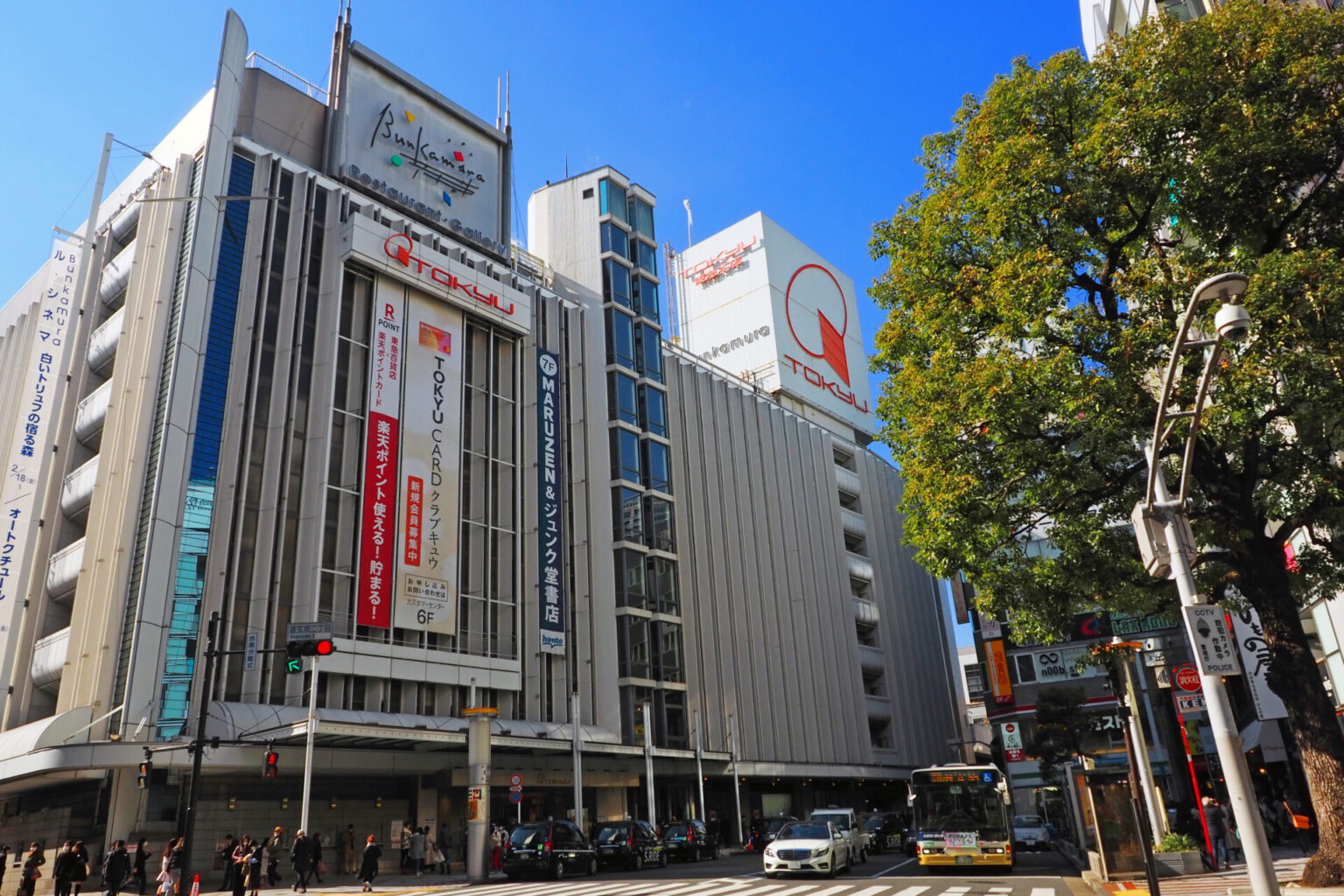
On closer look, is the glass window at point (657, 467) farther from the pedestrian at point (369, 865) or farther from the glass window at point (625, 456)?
the pedestrian at point (369, 865)

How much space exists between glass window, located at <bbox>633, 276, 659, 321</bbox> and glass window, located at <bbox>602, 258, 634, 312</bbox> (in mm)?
651

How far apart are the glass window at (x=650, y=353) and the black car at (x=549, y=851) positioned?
3074 cm

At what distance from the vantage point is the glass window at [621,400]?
50.7 meters

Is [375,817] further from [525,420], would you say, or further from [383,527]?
[525,420]

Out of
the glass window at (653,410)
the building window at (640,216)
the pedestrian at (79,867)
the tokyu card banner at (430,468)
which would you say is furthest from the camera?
the building window at (640,216)

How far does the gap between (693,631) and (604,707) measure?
934 cm

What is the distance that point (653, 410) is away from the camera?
174 feet

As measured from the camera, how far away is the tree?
45.4 feet

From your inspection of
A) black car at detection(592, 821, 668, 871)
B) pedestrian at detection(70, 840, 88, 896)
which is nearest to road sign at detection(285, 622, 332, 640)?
pedestrian at detection(70, 840, 88, 896)

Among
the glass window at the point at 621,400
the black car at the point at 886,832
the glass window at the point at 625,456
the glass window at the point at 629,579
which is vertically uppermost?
the glass window at the point at 621,400

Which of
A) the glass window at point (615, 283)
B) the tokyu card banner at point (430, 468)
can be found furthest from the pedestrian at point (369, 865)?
the glass window at point (615, 283)

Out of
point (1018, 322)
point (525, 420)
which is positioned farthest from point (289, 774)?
point (1018, 322)

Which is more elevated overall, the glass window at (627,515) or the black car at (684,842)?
the glass window at (627,515)

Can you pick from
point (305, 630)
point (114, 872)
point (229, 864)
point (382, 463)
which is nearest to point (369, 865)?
point (229, 864)
